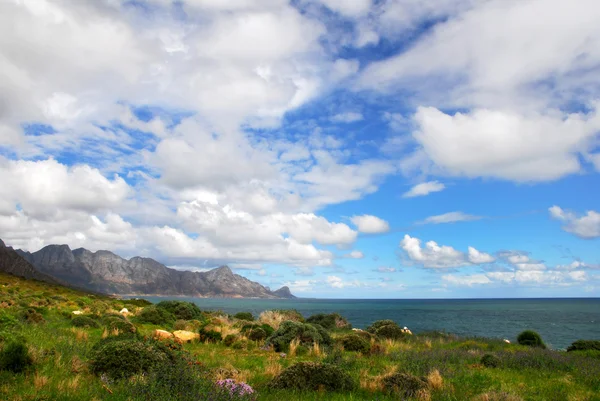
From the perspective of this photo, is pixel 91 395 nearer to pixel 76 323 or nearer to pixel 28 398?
pixel 28 398

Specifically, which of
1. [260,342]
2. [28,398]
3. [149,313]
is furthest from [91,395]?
[149,313]

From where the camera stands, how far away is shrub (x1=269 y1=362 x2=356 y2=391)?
10031mm

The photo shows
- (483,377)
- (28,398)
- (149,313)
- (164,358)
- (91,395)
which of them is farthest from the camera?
(149,313)

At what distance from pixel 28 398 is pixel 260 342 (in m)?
14.5

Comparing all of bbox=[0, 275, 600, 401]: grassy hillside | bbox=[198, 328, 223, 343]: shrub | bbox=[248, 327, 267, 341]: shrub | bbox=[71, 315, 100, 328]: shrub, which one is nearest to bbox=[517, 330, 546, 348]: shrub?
bbox=[0, 275, 600, 401]: grassy hillside

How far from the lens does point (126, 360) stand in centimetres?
954

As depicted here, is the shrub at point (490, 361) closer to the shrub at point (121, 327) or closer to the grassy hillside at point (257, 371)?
the grassy hillside at point (257, 371)

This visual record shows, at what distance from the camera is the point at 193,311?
33375 mm

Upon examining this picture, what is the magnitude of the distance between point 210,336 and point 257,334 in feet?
8.83

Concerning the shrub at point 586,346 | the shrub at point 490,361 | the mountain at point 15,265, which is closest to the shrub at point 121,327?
the shrub at point 490,361

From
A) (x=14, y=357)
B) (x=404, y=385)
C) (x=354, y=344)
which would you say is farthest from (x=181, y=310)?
(x=404, y=385)

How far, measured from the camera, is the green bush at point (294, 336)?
19077mm

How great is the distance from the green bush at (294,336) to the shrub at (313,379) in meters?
8.31

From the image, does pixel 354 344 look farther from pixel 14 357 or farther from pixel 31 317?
pixel 31 317
